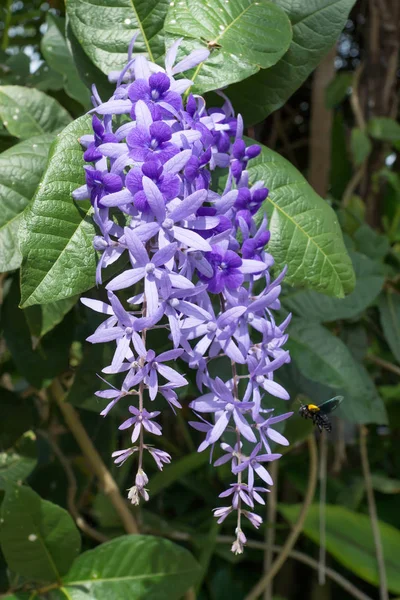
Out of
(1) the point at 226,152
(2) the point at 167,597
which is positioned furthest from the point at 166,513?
(1) the point at 226,152

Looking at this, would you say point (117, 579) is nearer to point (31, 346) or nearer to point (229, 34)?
point (31, 346)

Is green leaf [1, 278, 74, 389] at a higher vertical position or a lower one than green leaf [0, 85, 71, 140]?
lower

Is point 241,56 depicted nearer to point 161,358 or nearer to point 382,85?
point 161,358

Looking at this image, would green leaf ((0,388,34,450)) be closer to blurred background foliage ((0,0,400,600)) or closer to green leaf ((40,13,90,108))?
blurred background foliage ((0,0,400,600))

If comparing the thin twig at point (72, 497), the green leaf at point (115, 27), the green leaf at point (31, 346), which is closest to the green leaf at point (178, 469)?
the thin twig at point (72, 497)

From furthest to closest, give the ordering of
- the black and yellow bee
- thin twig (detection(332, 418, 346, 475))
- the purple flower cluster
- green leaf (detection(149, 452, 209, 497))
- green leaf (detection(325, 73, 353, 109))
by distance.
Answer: green leaf (detection(325, 73, 353, 109)) < thin twig (detection(332, 418, 346, 475)) < green leaf (detection(149, 452, 209, 497)) < the black and yellow bee < the purple flower cluster

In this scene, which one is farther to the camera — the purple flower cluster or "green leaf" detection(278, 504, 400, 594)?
"green leaf" detection(278, 504, 400, 594)

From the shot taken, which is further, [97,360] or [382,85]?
[382,85]

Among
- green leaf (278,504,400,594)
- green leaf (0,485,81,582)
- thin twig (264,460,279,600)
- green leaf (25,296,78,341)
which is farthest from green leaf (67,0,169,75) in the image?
green leaf (278,504,400,594)
